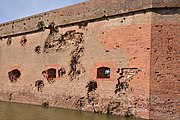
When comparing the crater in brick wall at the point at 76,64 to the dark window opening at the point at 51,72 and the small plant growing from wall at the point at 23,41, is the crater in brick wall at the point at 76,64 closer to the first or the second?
the dark window opening at the point at 51,72

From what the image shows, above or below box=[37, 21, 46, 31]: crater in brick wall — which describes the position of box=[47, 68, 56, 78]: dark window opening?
below

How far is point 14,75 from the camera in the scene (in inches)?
700

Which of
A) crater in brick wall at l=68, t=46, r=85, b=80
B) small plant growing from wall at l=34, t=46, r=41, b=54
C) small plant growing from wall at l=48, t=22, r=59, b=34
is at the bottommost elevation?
crater in brick wall at l=68, t=46, r=85, b=80

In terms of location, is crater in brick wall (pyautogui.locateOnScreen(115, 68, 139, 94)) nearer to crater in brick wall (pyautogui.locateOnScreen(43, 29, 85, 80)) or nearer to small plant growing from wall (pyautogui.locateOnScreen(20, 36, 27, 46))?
crater in brick wall (pyautogui.locateOnScreen(43, 29, 85, 80))

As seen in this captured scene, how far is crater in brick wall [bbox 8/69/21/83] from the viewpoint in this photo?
57.7ft

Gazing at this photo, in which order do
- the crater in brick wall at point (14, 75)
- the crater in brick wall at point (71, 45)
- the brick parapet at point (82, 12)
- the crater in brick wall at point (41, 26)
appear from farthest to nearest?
the crater in brick wall at point (14, 75), the crater in brick wall at point (41, 26), the crater in brick wall at point (71, 45), the brick parapet at point (82, 12)

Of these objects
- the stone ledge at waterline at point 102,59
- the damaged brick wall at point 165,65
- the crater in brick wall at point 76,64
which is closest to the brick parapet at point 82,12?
the stone ledge at waterline at point 102,59

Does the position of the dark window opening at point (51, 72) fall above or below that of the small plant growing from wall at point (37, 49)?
below

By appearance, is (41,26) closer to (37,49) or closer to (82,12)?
(37,49)

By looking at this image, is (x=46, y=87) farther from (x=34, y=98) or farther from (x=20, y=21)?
(x=20, y=21)

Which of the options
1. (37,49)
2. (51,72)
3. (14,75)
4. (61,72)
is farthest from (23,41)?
(61,72)

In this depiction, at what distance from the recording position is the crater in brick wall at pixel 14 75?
1759 centimetres

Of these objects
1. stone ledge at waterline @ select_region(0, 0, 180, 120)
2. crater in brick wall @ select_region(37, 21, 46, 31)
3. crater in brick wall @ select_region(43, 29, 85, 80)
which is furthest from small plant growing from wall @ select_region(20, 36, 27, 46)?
crater in brick wall @ select_region(43, 29, 85, 80)

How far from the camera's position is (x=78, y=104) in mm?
13648
